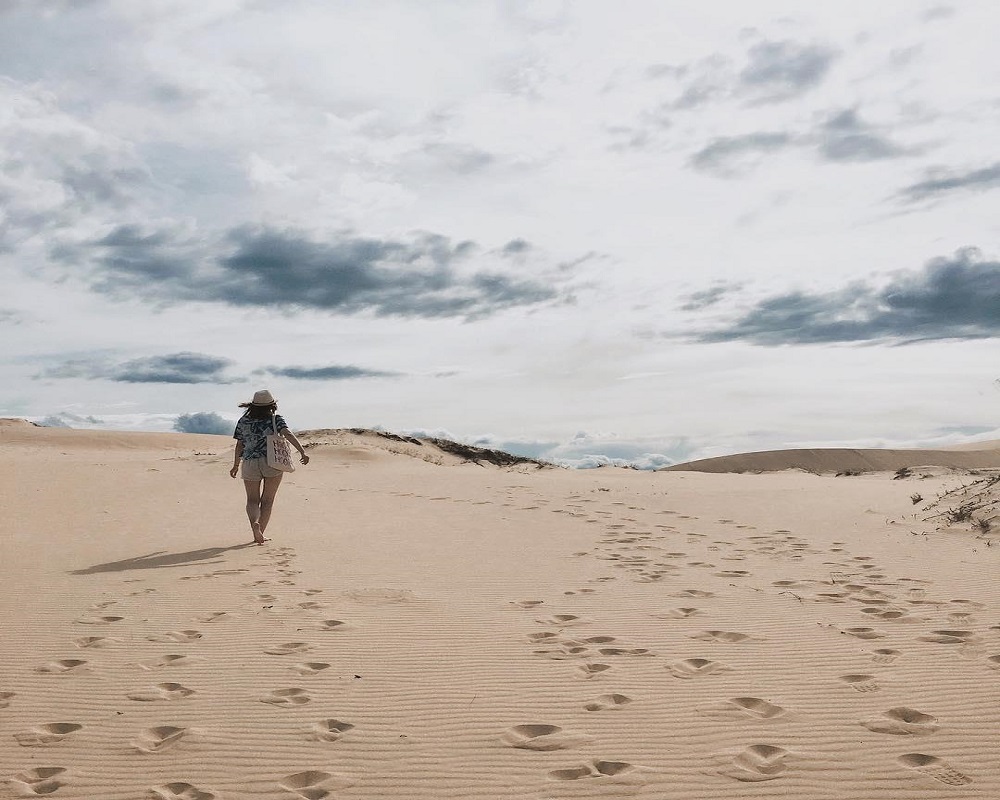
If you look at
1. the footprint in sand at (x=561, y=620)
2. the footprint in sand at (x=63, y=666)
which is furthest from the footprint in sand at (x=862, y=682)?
the footprint in sand at (x=63, y=666)

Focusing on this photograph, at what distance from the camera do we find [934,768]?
3.38 meters

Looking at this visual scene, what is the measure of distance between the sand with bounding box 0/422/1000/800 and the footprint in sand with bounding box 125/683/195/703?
0.03m

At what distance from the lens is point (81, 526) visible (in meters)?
12.2

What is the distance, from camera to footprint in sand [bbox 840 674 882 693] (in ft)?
→ 14.2

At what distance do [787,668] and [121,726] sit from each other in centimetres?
381

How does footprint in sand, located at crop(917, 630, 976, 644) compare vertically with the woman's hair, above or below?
below

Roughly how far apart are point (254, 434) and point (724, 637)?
21.6 ft

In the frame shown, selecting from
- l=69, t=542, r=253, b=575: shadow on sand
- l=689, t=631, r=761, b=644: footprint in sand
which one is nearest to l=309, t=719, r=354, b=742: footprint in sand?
l=689, t=631, r=761, b=644: footprint in sand

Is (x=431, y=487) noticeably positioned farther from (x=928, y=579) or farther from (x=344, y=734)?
(x=344, y=734)

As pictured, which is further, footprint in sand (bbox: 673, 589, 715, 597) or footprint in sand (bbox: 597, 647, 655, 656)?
footprint in sand (bbox: 673, 589, 715, 597)

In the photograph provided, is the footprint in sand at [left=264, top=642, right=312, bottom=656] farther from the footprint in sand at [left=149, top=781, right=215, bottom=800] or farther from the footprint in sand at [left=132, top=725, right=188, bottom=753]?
the footprint in sand at [left=149, top=781, right=215, bottom=800]

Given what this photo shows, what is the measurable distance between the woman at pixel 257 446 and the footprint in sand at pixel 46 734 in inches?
228

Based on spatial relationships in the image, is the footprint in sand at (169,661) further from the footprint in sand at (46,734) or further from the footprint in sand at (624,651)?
the footprint in sand at (624,651)

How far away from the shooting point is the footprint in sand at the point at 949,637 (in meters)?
5.21
